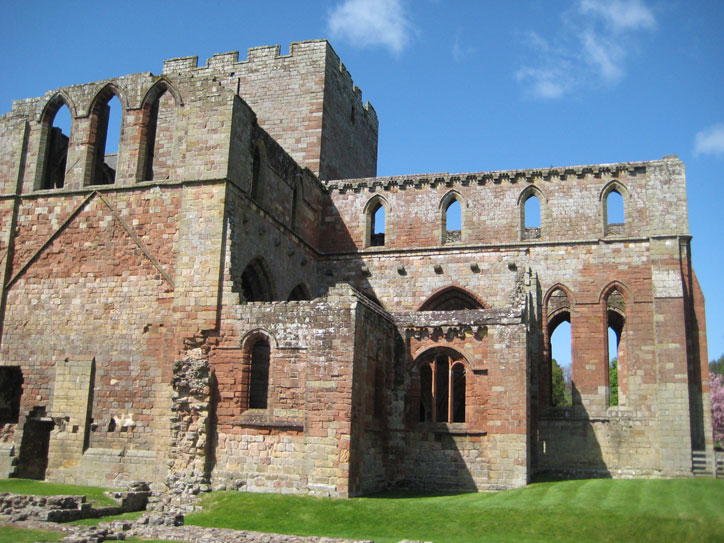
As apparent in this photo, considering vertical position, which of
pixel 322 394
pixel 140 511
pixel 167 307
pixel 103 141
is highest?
pixel 103 141

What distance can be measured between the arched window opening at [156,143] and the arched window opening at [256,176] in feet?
7.62

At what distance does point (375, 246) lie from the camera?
1061 inches

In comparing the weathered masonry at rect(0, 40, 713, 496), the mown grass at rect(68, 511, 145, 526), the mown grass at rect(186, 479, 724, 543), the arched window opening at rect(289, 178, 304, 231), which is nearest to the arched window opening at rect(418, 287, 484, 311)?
the weathered masonry at rect(0, 40, 713, 496)

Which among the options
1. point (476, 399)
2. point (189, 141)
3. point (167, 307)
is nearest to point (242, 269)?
point (167, 307)

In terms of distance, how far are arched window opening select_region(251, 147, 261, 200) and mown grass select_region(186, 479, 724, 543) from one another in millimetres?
8513

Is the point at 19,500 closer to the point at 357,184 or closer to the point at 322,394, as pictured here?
the point at 322,394

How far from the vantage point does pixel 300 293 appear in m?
25.5

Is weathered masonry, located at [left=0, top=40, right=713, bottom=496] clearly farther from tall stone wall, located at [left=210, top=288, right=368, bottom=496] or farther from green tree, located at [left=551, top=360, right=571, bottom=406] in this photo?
green tree, located at [left=551, top=360, right=571, bottom=406]

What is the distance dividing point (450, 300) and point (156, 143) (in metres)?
10.5

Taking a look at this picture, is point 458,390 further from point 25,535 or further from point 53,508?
point 25,535

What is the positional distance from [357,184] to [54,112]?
9.96m

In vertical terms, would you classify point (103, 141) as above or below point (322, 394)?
above

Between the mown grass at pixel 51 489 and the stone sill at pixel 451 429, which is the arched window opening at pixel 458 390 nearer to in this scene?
the stone sill at pixel 451 429

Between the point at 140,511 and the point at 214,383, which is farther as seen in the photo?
the point at 214,383
